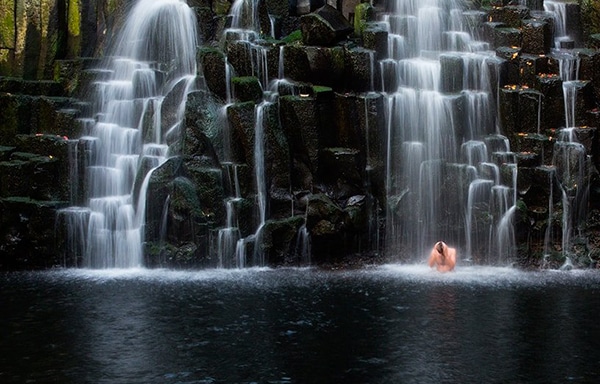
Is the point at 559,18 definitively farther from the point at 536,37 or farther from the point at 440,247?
the point at 440,247

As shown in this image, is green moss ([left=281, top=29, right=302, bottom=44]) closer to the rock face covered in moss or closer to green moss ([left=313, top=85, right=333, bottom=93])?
the rock face covered in moss

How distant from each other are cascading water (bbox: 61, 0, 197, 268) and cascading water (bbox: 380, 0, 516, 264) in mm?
7952

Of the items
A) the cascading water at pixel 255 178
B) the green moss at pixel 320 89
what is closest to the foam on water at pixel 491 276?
the cascading water at pixel 255 178

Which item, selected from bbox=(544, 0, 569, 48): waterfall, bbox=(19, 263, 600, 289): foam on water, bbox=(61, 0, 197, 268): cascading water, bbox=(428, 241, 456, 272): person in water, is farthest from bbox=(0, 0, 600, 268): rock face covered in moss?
bbox=(428, 241, 456, 272): person in water

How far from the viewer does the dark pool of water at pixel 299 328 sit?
1395 centimetres

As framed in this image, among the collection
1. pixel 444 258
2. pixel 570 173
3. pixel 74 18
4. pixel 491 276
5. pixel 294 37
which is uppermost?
pixel 74 18

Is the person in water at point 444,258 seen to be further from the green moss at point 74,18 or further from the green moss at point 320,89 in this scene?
the green moss at point 74,18

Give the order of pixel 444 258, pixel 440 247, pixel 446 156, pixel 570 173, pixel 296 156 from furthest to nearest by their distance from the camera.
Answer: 1. pixel 446 156
2. pixel 296 156
3. pixel 570 173
4. pixel 444 258
5. pixel 440 247

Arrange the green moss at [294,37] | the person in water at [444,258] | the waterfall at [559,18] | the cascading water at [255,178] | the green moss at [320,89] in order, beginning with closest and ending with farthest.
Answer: the person in water at [444,258] < the cascading water at [255,178] < the green moss at [320,89] < the green moss at [294,37] < the waterfall at [559,18]

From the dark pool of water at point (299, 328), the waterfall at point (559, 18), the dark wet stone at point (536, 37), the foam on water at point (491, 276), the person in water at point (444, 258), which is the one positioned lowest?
the dark pool of water at point (299, 328)

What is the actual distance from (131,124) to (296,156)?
6.40 metres

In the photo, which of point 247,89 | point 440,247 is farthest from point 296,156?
point 440,247

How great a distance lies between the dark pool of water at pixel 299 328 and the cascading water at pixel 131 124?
252 cm

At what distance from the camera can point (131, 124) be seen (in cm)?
2795
